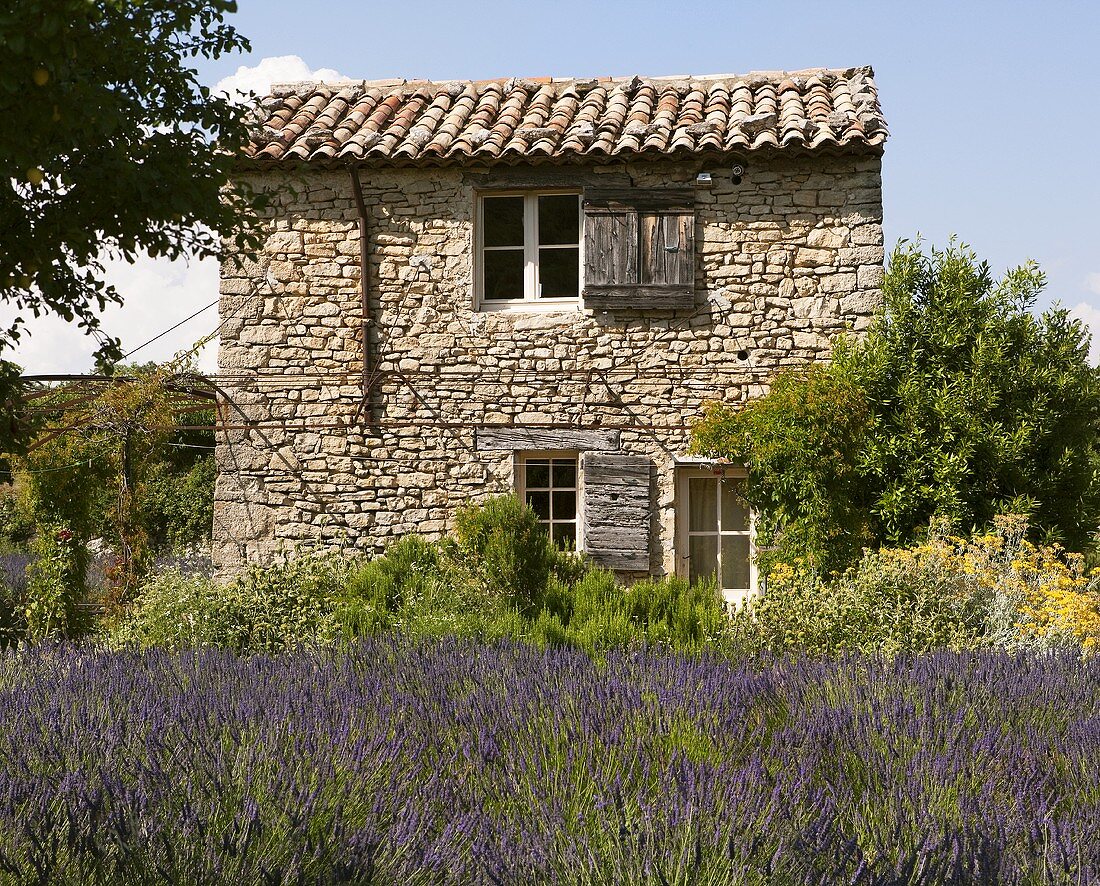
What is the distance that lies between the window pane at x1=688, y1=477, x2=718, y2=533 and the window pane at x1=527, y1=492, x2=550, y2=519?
1.21 meters

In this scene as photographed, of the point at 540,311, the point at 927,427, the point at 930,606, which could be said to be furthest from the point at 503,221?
the point at 930,606

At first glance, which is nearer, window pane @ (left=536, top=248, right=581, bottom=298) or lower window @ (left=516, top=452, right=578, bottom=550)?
lower window @ (left=516, top=452, right=578, bottom=550)

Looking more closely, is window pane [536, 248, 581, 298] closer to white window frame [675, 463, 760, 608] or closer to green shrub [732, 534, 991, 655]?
white window frame [675, 463, 760, 608]

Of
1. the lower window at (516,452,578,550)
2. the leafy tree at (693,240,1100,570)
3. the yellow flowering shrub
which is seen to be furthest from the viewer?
the lower window at (516,452,578,550)

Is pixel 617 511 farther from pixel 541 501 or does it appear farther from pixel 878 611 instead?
pixel 878 611

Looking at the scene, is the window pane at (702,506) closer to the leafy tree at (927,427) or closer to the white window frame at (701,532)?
the white window frame at (701,532)

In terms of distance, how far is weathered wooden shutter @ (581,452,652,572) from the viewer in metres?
8.84

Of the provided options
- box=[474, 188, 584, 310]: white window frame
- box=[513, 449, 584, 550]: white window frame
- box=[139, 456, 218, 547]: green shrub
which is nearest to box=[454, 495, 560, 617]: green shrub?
box=[513, 449, 584, 550]: white window frame

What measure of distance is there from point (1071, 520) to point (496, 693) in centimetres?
635

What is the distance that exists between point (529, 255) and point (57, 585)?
472cm

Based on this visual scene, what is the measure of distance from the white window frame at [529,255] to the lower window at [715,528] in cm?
189

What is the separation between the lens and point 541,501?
9.23 metres

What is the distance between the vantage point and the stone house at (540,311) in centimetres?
892

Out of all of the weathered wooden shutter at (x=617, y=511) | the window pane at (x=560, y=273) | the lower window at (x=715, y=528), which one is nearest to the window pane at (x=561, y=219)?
the window pane at (x=560, y=273)
